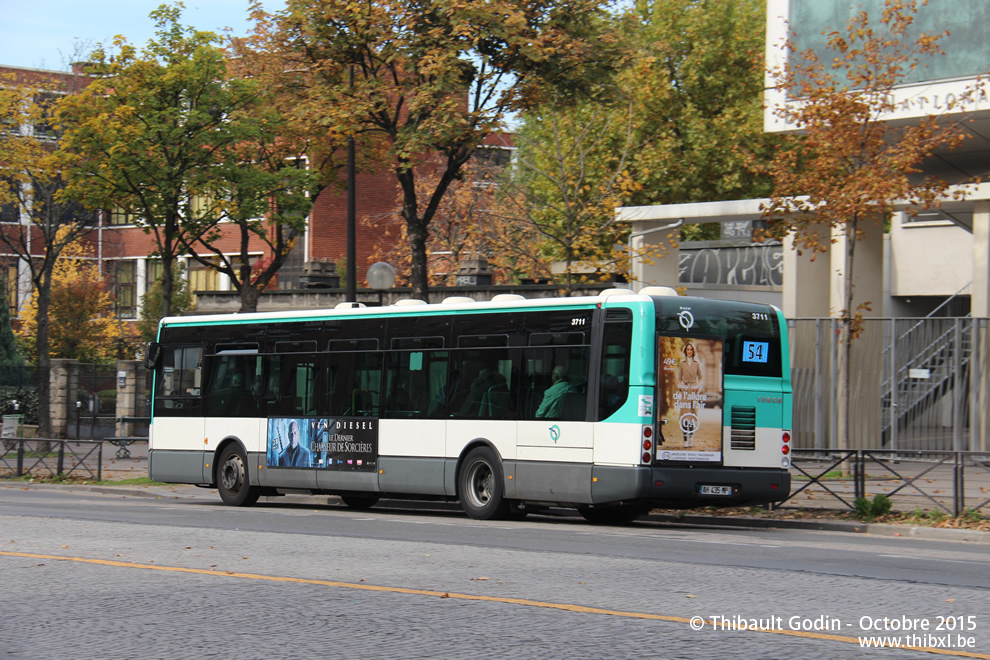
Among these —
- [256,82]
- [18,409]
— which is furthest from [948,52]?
[18,409]

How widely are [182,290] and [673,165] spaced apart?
24206 millimetres

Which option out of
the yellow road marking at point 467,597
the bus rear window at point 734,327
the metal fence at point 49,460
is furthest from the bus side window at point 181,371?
the yellow road marking at point 467,597

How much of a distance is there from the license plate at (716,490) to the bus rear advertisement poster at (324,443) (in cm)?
541

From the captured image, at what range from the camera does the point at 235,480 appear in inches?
809

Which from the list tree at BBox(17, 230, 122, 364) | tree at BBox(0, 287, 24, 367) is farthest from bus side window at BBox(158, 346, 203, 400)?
tree at BBox(17, 230, 122, 364)

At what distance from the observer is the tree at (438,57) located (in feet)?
67.2

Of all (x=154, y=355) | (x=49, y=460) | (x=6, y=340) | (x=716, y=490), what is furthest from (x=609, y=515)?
(x=6, y=340)

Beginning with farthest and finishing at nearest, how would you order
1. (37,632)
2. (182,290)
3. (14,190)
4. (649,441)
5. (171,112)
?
(182,290), (14,190), (171,112), (649,441), (37,632)

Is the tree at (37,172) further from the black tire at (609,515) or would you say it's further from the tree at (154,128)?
the black tire at (609,515)

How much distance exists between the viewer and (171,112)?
26.9 meters

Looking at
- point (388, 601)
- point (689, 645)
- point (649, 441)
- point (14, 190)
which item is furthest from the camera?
point (14, 190)

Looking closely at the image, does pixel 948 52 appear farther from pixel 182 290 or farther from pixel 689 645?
pixel 182 290

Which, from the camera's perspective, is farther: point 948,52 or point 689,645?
point 948,52

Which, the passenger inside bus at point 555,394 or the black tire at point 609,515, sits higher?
the passenger inside bus at point 555,394
